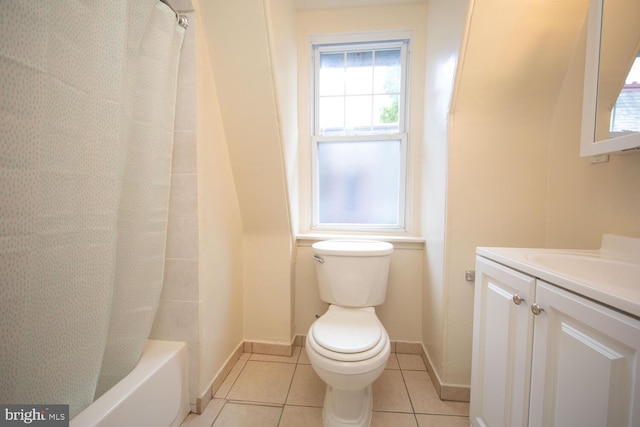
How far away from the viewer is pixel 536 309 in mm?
644

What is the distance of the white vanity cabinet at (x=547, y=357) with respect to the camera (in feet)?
1.51

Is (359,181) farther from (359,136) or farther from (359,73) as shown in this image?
(359,73)

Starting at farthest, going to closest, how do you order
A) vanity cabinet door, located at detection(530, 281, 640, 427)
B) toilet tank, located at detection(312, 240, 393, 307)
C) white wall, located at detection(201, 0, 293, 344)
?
toilet tank, located at detection(312, 240, 393, 307), white wall, located at detection(201, 0, 293, 344), vanity cabinet door, located at detection(530, 281, 640, 427)

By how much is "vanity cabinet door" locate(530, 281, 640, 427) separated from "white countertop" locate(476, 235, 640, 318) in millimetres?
40

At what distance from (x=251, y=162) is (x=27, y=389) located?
1.09m

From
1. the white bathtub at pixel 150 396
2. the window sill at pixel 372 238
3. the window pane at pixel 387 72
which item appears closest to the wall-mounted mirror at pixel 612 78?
the window sill at pixel 372 238

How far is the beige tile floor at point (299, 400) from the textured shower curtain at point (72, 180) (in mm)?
548

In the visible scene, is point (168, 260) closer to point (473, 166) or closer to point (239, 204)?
point (239, 204)

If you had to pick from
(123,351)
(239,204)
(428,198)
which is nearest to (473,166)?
(428,198)

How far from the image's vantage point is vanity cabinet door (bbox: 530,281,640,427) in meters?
0.45

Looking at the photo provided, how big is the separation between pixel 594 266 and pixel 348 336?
35.9 inches

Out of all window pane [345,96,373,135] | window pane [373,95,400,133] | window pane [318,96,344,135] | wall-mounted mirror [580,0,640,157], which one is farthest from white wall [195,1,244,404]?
wall-mounted mirror [580,0,640,157]

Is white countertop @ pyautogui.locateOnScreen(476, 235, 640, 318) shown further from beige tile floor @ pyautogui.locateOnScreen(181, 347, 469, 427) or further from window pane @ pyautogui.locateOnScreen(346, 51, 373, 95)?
window pane @ pyautogui.locateOnScreen(346, 51, 373, 95)

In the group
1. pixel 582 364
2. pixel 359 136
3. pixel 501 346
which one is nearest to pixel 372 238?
pixel 359 136
